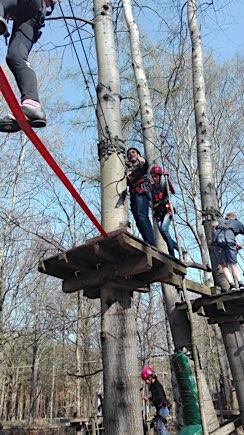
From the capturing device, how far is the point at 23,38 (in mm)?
2633

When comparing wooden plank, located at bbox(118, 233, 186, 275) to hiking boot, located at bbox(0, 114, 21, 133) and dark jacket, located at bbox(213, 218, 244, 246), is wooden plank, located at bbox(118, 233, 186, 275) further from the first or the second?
dark jacket, located at bbox(213, 218, 244, 246)

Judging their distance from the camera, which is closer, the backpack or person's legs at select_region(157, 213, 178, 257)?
person's legs at select_region(157, 213, 178, 257)

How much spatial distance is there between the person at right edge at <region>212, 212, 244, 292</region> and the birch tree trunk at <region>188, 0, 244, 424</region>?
10cm

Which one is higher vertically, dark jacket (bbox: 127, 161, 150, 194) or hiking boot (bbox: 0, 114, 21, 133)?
dark jacket (bbox: 127, 161, 150, 194)

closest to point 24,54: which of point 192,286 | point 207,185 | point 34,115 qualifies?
point 34,115

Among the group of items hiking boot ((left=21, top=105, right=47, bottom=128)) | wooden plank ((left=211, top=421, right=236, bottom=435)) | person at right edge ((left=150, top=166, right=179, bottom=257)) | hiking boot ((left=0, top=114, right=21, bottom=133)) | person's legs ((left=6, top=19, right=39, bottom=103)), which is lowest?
wooden plank ((left=211, top=421, right=236, bottom=435))

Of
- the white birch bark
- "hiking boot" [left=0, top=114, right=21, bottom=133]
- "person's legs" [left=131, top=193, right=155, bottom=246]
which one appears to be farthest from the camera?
the white birch bark

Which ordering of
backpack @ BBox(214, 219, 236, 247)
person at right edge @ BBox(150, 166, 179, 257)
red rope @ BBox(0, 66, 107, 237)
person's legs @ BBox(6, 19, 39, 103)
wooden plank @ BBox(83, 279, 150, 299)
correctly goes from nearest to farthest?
red rope @ BBox(0, 66, 107, 237) < person's legs @ BBox(6, 19, 39, 103) < wooden plank @ BBox(83, 279, 150, 299) < person at right edge @ BBox(150, 166, 179, 257) < backpack @ BBox(214, 219, 236, 247)

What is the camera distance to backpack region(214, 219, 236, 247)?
16.4 ft

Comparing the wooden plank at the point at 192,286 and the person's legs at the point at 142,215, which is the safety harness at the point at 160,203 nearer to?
the person's legs at the point at 142,215

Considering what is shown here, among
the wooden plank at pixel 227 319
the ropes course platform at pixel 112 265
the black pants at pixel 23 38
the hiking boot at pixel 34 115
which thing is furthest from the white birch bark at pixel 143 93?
the hiking boot at pixel 34 115

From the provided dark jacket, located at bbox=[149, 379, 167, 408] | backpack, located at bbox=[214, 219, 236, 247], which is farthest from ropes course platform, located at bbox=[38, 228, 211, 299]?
dark jacket, located at bbox=[149, 379, 167, 408]

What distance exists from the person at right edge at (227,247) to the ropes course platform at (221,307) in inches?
11.8

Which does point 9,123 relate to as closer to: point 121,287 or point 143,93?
point 121,287
